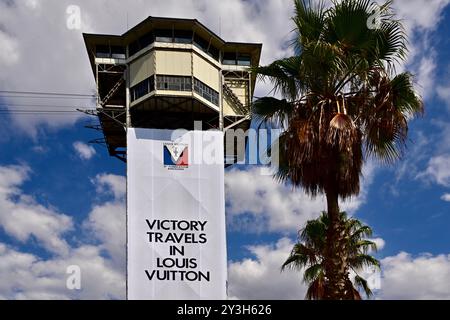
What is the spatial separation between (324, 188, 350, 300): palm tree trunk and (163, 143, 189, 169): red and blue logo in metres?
36.4

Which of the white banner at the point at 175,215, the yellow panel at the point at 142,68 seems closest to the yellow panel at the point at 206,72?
the yellow panel at the point at 142,68

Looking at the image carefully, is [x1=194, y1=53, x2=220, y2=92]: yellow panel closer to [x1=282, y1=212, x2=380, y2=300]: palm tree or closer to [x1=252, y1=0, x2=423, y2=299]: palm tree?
[x1=282, y1=212, x2=380, y2=300]: palm tree

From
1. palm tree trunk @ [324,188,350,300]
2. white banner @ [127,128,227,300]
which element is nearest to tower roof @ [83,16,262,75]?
white banner @ [127,128,227,300]

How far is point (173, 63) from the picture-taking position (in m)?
55.7

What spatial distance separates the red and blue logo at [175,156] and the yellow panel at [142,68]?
709cm

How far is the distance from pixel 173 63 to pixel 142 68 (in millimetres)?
3047

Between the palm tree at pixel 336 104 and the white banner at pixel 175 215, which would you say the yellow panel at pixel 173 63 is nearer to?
the white banner at pixel 175 215

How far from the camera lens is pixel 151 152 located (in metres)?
52.6

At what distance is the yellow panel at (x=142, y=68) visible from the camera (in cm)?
5578

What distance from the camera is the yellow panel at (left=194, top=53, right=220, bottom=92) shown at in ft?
186
